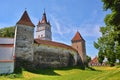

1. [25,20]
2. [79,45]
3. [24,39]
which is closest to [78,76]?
[24,39]

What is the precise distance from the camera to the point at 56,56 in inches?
1612

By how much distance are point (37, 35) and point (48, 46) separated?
155 ft

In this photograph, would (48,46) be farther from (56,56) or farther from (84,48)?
(84,48)

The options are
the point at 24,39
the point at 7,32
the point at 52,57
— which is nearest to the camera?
the point at 24,39

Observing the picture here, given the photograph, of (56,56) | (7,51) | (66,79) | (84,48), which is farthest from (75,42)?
(66,79)

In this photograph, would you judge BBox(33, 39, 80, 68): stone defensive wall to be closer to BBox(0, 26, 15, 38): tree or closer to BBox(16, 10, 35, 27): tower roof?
BBox(16, 10, 35, 27): tower roof

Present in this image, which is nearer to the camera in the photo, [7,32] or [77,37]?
[7,32]

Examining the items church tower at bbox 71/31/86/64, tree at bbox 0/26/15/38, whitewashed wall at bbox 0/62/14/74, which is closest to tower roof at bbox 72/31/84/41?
church tower at bbox 71/31/86/64

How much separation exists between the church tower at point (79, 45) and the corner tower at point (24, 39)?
20208mm

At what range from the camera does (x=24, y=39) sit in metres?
33.9

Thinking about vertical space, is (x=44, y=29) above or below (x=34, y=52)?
above

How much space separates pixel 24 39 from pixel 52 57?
28.4 ft

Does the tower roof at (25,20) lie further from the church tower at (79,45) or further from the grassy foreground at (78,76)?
the church tower at (79,45)

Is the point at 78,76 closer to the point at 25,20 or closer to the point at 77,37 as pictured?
the point at 25,20
